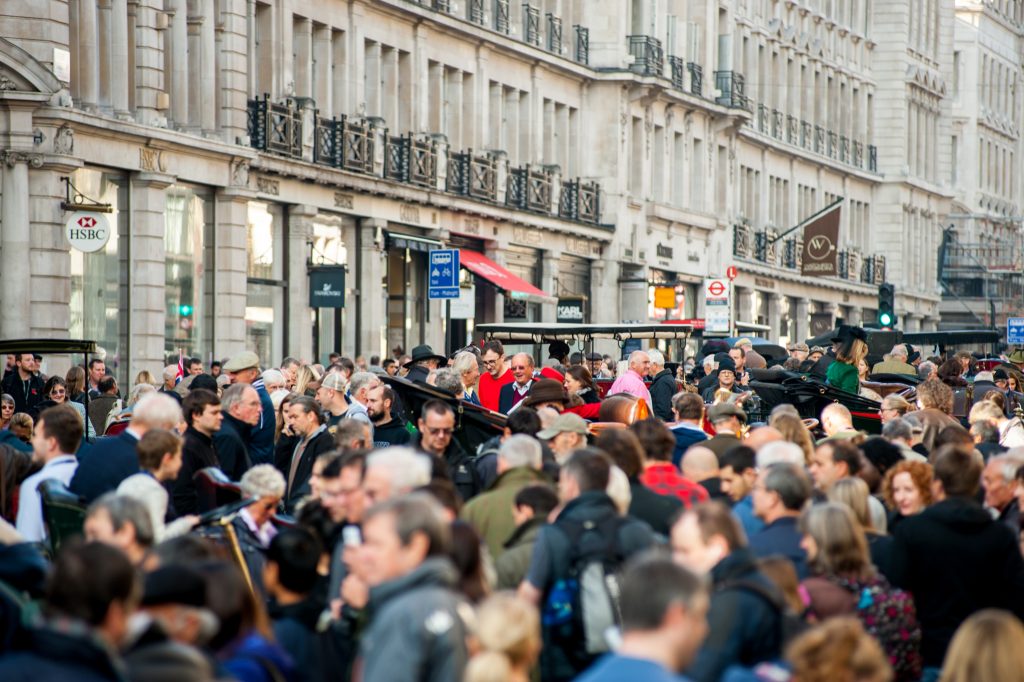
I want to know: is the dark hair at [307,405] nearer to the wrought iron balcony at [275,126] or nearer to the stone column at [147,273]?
the stone column at [147,273]

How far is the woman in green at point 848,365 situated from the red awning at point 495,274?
19657 mm

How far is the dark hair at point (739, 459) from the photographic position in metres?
11.3

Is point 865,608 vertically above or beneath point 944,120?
beneath

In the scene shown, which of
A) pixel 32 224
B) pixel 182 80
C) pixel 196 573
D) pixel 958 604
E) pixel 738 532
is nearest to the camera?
Answer: pixel 196 573

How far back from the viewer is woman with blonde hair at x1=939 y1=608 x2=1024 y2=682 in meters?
6.79

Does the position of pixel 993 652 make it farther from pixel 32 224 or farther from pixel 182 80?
pixel 182 80

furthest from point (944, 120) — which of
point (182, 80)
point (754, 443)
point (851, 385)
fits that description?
point (754, 443)

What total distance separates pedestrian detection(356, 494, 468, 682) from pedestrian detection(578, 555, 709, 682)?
25.5 inches

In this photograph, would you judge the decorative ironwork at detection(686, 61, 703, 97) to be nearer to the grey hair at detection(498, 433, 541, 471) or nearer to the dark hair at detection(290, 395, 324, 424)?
the dark hair at detection(290, 395, 324, 424)

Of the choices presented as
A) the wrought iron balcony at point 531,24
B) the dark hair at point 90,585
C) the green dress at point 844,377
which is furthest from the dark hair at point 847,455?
the wrought iron balcony at point 531,24

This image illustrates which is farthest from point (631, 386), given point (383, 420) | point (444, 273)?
point (444, 273)

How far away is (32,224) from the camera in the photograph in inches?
1073

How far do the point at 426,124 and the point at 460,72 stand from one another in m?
2.25

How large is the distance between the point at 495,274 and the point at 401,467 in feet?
109
